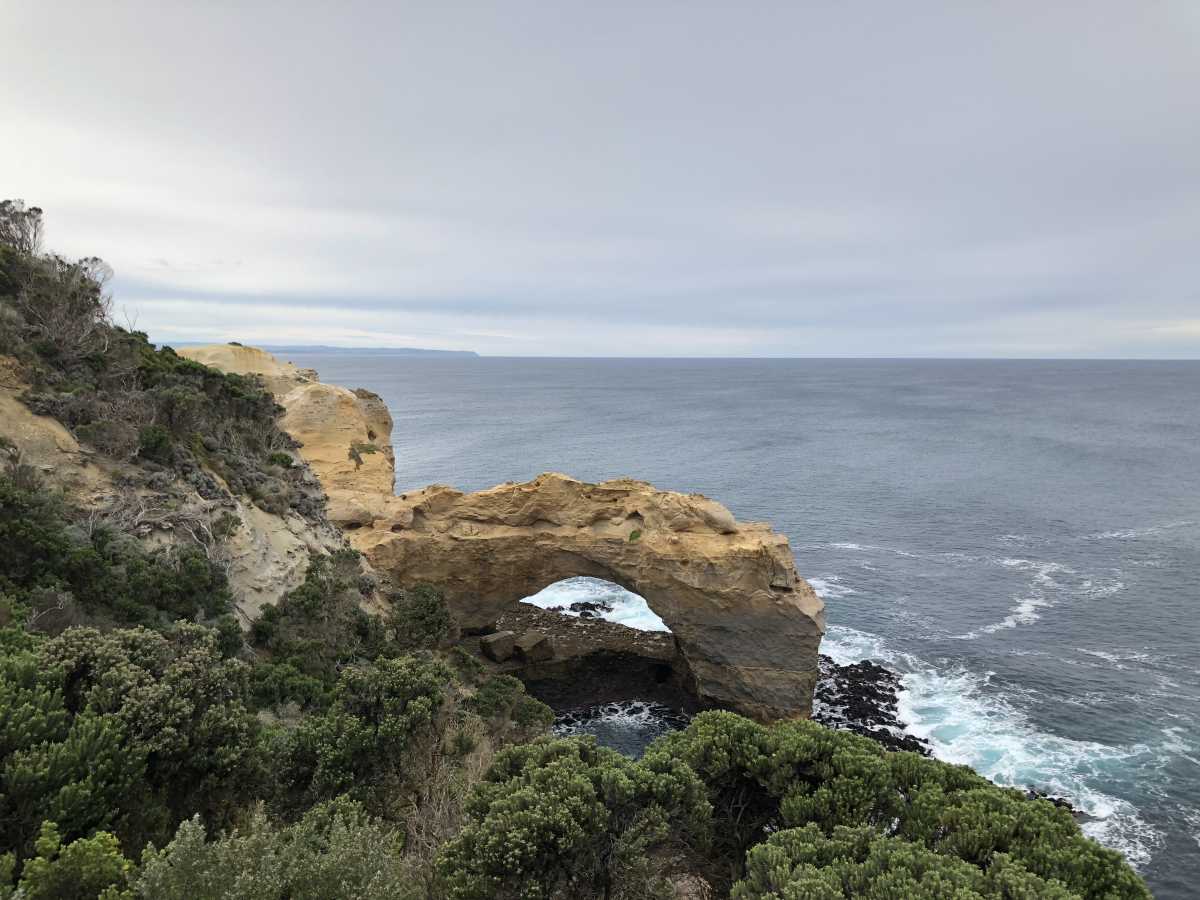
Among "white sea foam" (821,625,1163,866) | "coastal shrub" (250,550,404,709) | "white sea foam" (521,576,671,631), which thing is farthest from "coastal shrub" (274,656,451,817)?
"white sea foam" (521,576,671,631)

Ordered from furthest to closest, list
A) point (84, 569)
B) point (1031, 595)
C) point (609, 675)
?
1. point (1031, 595)
2. point (609, 675)
3. point (84, 569)

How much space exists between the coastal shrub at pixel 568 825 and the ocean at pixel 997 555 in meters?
21.9

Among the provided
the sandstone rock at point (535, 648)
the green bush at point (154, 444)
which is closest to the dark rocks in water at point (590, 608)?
the sandstone rock at point (535, 648)

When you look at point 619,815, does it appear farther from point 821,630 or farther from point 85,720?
point 821,630

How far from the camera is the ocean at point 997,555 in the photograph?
28.3 metres

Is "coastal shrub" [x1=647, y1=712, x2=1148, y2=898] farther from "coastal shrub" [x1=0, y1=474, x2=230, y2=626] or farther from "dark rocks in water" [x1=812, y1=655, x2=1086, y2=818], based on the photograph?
"dark rocks in water" [x1=812, y1=655, x2=1086, y2=818]

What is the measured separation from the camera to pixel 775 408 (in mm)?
146375

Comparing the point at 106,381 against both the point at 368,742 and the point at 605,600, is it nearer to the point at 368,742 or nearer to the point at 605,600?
the point at 368,742

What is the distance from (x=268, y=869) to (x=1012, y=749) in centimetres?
3164

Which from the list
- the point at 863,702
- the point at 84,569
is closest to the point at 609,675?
the point at 863,702

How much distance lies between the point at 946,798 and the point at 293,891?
9295 millimetres

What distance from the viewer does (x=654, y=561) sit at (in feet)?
106

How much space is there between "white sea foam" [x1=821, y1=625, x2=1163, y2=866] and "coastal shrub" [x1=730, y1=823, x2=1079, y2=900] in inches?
812

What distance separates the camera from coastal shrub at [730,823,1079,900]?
7898 millimetres
